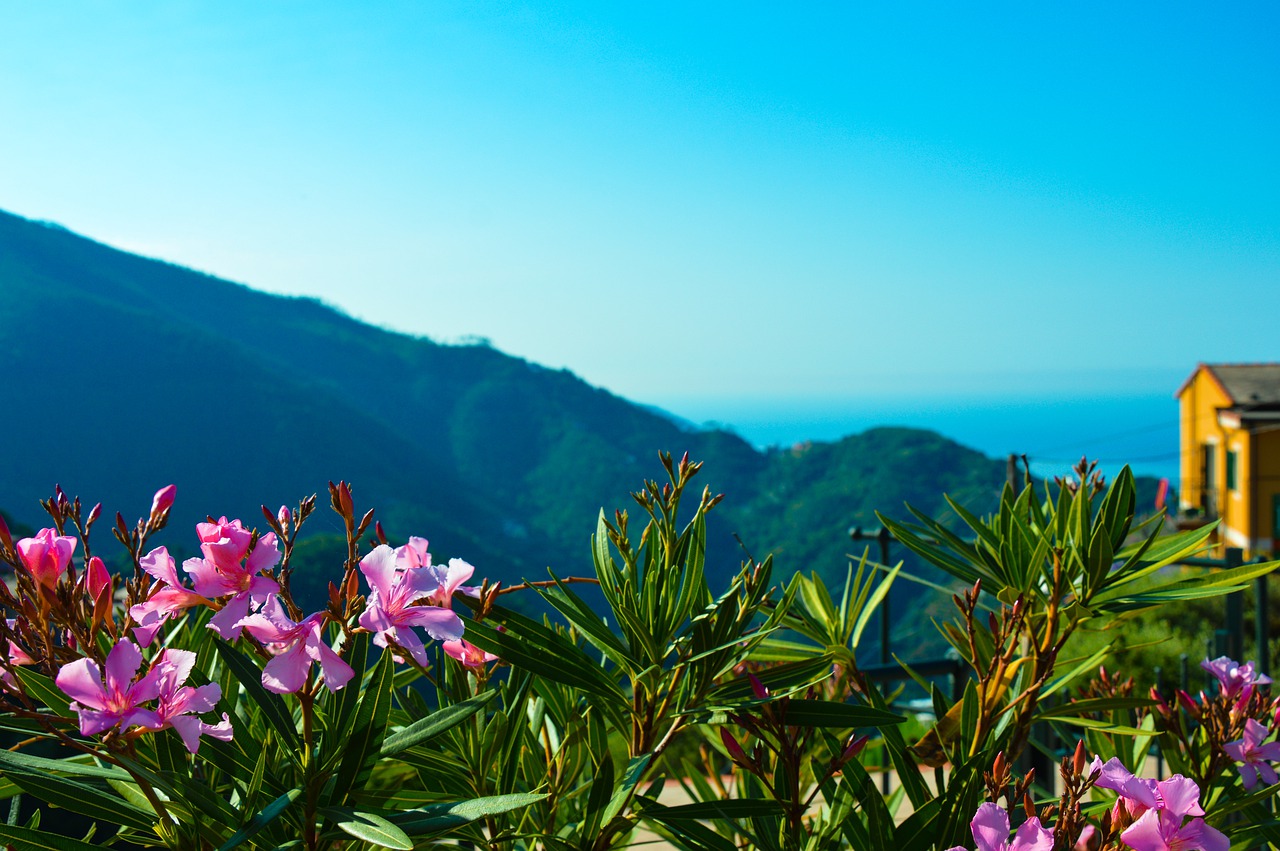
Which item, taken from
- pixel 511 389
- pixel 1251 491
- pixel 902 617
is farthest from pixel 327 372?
pixel 1251 491

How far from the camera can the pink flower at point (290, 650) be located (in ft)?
1.80

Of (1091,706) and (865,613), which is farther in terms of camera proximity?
(865,613)

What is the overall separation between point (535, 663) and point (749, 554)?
199 millimetres

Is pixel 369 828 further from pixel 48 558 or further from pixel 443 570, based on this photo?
pixel 48 558

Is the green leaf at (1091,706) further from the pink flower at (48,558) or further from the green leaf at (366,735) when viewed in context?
the pink flower at (48,558)

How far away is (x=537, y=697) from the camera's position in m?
0.92

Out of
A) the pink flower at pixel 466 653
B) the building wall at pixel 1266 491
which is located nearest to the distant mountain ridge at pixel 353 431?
the building wall at pixel 1266 491

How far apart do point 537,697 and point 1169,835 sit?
0.56 m

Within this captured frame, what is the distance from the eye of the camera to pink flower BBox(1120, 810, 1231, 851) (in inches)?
22.7

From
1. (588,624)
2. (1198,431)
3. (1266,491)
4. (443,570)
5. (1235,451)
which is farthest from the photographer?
(1198,431)

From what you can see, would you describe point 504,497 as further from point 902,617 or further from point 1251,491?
point 1251,491

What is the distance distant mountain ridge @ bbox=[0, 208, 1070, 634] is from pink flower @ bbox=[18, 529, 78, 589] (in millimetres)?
15050

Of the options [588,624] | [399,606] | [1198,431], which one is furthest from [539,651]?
[1198,431]

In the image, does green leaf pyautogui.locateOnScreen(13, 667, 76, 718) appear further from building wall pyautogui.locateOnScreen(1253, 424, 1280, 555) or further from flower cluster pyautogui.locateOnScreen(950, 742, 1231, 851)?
building wall pyautogui.locateOnScreen(1253, 424, 1280, 555)
